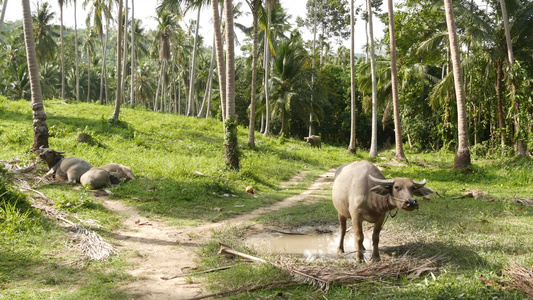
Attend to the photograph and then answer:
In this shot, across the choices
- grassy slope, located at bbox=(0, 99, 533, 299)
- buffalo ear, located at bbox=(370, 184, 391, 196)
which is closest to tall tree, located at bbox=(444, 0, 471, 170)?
grassy slope, located at bbox=(0, 99, 533, 299)

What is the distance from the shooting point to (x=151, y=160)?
1409cm

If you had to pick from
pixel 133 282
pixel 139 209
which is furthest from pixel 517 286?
pixel 139 209

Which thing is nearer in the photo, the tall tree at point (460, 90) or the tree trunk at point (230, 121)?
the tree trunk at point (230, 121)

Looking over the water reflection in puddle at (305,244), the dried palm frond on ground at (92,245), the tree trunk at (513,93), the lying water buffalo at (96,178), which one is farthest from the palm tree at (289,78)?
the dried palm frond on ground at (92,245)

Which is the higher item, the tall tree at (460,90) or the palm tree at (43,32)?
the palm tree at (43,32)

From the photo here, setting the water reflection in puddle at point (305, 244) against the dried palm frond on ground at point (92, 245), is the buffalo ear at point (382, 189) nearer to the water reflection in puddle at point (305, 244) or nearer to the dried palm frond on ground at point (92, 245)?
the water reflection in puddle at point (305, 244)

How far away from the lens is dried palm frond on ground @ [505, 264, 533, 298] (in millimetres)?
4193

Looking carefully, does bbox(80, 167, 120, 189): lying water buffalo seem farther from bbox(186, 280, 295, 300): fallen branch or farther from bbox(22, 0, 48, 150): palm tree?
bbox(186, 280, 295, 300): fallen branch

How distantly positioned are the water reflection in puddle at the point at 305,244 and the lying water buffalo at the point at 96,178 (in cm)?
482

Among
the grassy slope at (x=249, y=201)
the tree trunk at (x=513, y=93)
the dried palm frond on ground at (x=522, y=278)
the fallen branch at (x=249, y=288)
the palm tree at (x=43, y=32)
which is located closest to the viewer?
the dried palm frond on ground at (x=522, y=278)

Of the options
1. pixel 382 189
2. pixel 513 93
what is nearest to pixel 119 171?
pixel 382 189

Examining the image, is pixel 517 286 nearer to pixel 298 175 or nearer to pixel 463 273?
pixel 463 273

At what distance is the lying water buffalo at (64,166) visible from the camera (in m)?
10.4

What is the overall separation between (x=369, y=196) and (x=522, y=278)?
2035 mm
